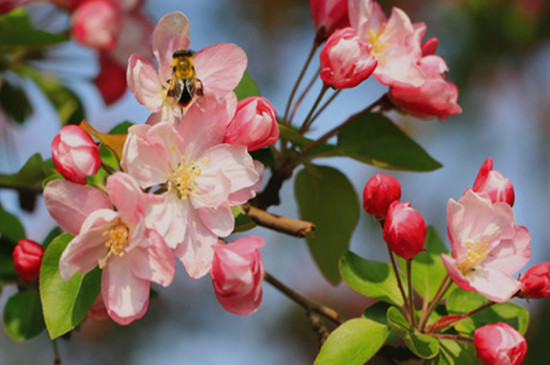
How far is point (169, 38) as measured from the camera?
95cm

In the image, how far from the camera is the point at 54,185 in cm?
84

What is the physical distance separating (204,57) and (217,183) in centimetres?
21

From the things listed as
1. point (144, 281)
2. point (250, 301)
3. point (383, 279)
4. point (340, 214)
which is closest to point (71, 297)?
point (144, 281)

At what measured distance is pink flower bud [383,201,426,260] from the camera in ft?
2.99

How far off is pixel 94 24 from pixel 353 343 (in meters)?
1.25

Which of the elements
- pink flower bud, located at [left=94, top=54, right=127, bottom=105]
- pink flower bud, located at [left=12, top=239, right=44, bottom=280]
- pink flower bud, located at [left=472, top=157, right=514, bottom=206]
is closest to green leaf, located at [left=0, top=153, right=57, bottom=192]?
pink flower bud, located at [left=12, top=239, right=44, bottom=280]

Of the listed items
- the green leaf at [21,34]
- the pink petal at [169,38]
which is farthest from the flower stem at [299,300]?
the green leaf at [21,34]

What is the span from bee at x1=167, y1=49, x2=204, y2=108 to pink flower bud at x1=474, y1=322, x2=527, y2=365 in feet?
1.73

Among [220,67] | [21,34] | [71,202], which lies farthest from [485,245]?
[21,34]

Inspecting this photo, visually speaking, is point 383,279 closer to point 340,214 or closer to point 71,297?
point 340,214

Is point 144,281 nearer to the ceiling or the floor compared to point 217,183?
nearer to the floor

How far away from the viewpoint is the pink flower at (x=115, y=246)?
81 centimetres

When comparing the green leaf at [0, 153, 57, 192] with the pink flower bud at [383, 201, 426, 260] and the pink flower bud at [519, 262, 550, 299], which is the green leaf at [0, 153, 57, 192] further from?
the pink flower bud at [519, 262, 550, 299]

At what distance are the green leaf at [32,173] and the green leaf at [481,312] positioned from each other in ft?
2.28
